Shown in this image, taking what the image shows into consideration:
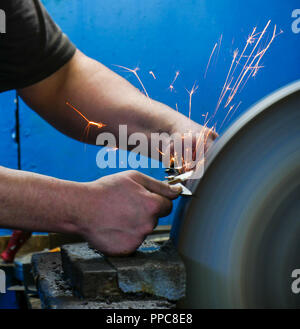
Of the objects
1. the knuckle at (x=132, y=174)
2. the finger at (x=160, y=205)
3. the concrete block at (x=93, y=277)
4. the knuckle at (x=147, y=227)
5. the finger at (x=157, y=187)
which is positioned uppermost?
the knuckle at (x=132, y=174)

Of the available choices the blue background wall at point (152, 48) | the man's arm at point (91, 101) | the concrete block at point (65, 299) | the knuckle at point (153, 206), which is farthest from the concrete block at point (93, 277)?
the blue background wall at point (152, 48)

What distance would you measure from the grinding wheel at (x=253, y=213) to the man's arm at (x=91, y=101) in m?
0.46

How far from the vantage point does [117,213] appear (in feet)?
2.68

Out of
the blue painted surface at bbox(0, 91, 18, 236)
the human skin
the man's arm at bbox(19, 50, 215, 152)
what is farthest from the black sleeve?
the blue painted surface at bbox(0, 91, 18, 236)

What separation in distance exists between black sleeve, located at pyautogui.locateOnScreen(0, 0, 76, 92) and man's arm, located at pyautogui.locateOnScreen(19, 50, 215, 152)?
35 mm

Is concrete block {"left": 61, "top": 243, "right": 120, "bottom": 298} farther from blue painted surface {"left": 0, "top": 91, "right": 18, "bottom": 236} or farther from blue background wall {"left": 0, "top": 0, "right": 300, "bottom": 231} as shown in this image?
blue painted surface {"left": 0, "top": 91, "right": 18, "bottom": 236}

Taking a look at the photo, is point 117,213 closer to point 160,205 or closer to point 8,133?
point 160,205

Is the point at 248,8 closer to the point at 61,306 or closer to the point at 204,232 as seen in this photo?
the point at 204,232

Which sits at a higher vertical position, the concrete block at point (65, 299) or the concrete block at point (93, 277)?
the concrete block at point (93, 277)

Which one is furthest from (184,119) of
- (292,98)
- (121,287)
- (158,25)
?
(158,25)

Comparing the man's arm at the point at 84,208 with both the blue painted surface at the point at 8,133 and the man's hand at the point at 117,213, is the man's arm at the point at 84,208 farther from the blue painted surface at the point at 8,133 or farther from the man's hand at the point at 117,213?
the blue painted surface at the point at 8,133

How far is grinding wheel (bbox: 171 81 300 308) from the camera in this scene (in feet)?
2.47

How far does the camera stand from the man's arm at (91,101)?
126cm

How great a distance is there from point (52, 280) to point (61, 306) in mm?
166
